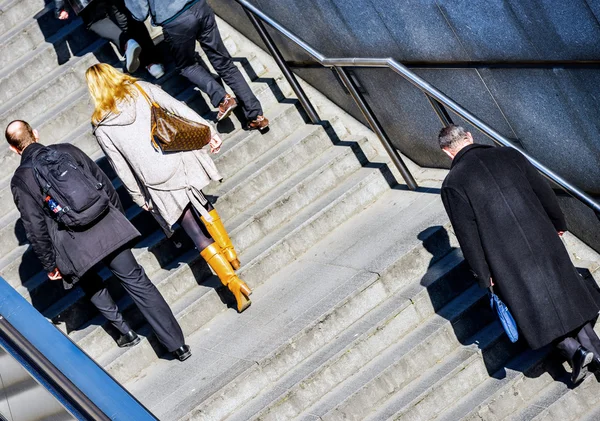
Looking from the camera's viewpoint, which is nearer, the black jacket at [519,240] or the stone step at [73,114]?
the black jacket at [519,240]

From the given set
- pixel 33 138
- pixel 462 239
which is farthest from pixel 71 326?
pixel 462 239

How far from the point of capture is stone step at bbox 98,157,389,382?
7070 mm

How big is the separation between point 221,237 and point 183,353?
82 centimetres

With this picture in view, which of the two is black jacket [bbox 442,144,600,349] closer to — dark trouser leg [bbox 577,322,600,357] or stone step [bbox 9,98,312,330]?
dark trouser leg [bbox 577,322,600,357]

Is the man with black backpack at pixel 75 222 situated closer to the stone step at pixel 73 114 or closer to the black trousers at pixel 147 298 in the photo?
the black trousers at pixel 147 298

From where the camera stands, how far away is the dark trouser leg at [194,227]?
715 cm

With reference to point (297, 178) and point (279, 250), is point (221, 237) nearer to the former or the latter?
point (279, 250)

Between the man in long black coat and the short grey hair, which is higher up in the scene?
the short grey hair

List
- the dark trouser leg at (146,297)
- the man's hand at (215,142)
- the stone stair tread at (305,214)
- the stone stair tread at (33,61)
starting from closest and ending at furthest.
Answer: the dark trouser leg at (146,297)
the man's hand at (215,142)
the stone stair tread at (305,214)
the stone stair tread at (33,61)

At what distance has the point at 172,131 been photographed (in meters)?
6.97

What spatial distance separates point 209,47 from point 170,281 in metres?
1.87

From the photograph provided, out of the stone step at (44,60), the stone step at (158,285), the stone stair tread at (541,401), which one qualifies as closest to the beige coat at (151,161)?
the stone step at (158,285)

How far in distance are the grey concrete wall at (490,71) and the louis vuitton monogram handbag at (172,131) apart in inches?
58.7

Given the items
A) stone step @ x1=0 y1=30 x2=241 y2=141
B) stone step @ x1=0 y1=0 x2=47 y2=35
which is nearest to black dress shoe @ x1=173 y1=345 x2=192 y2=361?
stone step @ x1=0 y1=30 x2=241 y2=141
